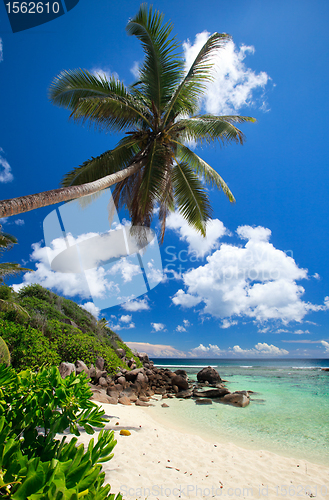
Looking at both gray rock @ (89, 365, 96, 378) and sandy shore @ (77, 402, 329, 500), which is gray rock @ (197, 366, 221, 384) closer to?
gray rock @ (89, 365, 96, 378)

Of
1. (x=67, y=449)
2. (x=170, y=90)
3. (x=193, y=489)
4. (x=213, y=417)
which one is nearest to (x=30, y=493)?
(x=67, y=449)

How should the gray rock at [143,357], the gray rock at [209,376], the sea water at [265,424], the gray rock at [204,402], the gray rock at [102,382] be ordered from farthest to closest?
the gray rock at [143,357], the gray rock at [209,376], the gray rock at [204,402], the gray rock at [102,382], the sea water at [265,424]

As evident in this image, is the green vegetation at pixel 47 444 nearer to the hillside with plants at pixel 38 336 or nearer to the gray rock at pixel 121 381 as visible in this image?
the hillside with plants at pixel 38 336

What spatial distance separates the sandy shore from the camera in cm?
332

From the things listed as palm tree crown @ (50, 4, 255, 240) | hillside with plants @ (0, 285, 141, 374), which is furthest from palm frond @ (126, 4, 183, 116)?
hillside with plants @ (0, 285, 141, 374)

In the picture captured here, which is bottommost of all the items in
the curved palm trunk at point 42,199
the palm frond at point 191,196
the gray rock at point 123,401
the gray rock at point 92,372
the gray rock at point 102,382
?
the gray rock at point 123,401

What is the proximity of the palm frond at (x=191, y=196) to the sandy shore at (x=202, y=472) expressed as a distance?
7048 mm

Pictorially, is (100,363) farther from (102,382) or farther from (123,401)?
(123,401)

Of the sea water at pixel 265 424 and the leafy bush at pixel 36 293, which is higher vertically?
the leafy bush at pixel 36 293

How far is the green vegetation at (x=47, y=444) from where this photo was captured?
0.88 m

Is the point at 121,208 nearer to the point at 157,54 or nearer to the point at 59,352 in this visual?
the point at 157,54

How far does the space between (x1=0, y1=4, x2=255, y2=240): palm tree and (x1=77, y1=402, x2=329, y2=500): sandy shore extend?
5496 mm

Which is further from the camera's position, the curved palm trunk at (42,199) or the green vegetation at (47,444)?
the curved palm trunk at (42,199)

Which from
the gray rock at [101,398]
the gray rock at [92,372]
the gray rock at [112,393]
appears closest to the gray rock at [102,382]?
the gray rock at [92,372]
